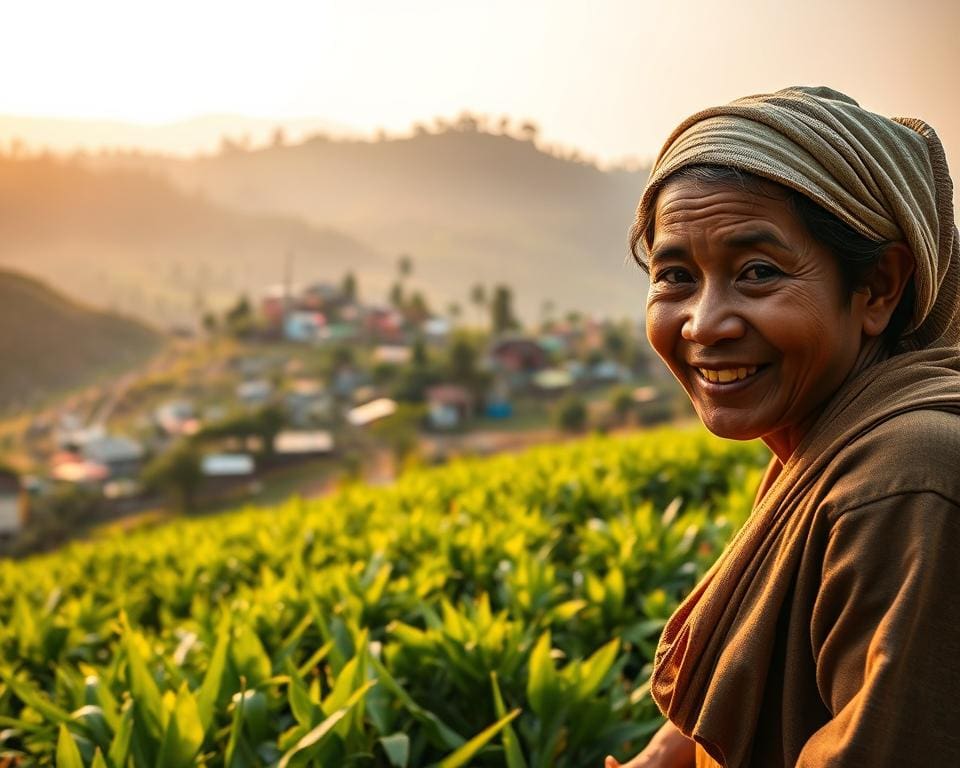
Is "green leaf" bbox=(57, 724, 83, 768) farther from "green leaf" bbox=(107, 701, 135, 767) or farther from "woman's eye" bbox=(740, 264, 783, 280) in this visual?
"woman's eye" bbox=(740, 264, 783, 280)

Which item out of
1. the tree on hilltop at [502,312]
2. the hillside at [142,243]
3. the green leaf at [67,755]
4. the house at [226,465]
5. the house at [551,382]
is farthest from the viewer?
the hillside at [142,243]

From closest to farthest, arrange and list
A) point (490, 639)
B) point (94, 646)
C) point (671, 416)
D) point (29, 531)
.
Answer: point (490, 639), point (94, 646), point (29, 531), point (671, 416)

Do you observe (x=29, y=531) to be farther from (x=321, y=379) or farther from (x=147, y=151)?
(x=147, y=151)

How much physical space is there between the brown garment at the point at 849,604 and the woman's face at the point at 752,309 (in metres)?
0.06

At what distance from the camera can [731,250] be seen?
52.4 inches

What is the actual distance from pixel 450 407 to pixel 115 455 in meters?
24.1

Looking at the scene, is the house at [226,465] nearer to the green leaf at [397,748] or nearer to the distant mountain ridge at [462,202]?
the green leaf at [397,748]

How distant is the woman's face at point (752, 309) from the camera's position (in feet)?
4.29

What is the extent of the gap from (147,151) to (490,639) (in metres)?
161

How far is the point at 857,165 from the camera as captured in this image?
1.29 metres

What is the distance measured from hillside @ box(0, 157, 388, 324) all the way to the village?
113 feet

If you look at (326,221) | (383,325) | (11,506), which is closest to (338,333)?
(383,325)

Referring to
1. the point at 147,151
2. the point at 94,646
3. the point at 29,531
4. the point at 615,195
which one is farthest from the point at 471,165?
the point at 94,646

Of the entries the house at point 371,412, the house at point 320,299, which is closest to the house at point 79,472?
the house at point 371,412
